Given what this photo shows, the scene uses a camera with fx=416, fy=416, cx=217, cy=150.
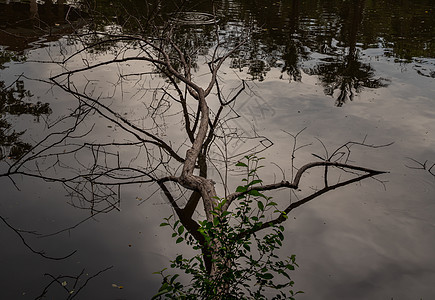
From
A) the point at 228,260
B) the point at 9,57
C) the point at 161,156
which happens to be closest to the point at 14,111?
the point at 161,156

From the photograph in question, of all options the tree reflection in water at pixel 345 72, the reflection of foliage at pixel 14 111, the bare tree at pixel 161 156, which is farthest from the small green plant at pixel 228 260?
the tree reflection in water at pixel 345 72

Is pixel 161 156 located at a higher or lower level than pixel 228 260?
lower

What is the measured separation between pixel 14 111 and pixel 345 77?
20.1 ft

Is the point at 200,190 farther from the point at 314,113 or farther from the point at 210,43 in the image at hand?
the point at 210,43

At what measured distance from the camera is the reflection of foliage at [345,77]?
779cm

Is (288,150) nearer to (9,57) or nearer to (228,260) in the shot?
(228,260)

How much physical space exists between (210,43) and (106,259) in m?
7.56

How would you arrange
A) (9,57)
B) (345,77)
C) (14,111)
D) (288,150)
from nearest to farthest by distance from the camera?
(288,150) < (14,111) < (345,77) < (9,57)

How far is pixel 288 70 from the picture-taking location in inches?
346

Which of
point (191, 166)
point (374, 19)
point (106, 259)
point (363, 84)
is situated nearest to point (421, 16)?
point (374, 19)

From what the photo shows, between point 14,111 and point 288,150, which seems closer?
point 288,150

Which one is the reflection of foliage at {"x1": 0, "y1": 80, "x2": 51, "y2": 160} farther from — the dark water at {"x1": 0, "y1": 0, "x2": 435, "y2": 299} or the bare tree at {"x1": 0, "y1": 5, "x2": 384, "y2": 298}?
the bare tree at {"x1": 0, "y1": 5, "x2": 384, "y2": 298}

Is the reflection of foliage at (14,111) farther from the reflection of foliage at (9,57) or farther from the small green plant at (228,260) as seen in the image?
the small green plant at (228,260)

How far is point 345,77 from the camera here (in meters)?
8.43
